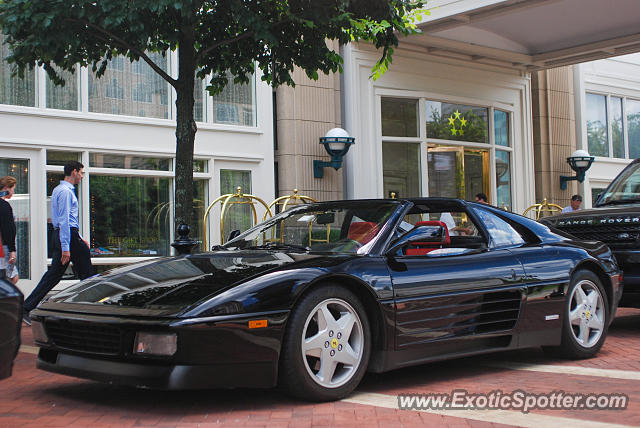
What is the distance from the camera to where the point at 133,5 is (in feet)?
22.0

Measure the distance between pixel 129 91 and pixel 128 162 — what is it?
1.16 meters

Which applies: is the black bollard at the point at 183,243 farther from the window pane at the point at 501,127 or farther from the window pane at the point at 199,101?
the window pane at the point at 501,127

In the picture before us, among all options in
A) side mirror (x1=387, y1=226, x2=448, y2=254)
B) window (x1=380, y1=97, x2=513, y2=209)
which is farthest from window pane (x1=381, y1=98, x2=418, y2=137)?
side mirror (x1=387, y1=226, x2=448, y2=254)

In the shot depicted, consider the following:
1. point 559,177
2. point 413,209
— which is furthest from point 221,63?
point 559,177

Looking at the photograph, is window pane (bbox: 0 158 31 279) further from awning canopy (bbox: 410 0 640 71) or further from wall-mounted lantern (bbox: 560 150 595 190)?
wall-mounted lantern (bbox: 560 150 595 190)

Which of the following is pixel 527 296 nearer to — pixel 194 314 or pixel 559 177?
pixel 194 314

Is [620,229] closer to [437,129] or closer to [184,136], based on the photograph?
[184,136]

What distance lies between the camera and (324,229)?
5.60 m

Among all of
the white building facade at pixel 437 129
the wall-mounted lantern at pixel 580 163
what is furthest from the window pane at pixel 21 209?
the wall-mounted lantern at pixel 580 163

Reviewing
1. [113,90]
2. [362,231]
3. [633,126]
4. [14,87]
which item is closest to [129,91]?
[113,90]

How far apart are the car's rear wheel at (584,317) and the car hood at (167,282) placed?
7.56 feet

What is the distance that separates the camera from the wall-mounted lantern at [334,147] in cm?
1410

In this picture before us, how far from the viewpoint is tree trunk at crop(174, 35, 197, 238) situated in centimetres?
757

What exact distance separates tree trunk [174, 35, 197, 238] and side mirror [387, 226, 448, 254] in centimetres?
297
